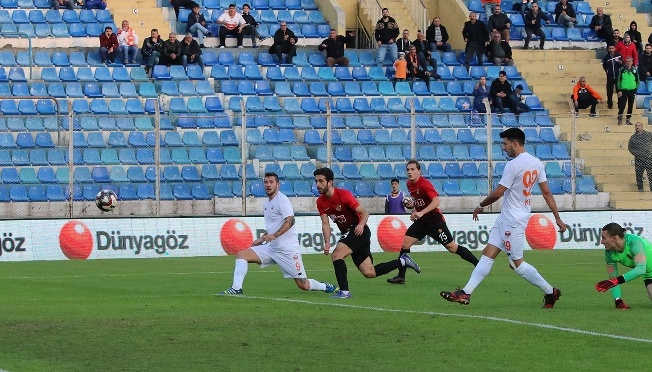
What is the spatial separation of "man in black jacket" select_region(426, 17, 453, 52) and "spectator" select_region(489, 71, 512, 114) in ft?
13.2

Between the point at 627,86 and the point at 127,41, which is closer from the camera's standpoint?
the point at 127,41

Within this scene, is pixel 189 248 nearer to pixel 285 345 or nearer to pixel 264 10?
pixel 264 10

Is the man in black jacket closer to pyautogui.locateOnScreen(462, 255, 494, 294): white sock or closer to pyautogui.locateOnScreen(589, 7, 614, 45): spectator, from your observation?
pyautogui.locateOnScreen(589, 7, 614, 45): spectator

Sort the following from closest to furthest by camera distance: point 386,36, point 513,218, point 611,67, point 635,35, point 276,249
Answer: point 513,218, point 276,249, point 386,36, point 611,67, point 635,35

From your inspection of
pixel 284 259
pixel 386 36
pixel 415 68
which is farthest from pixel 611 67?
pixel 284 259

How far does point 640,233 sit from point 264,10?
43.8 feet

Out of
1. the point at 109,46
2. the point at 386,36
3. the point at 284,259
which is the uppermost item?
the point at 386,36

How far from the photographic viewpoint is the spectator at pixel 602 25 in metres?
37.8

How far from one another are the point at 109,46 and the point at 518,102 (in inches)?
413

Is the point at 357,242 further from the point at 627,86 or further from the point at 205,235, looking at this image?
the point at 627,86

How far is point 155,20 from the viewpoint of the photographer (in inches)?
1377

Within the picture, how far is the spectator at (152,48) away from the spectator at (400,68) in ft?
20.8

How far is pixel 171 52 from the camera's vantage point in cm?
3225

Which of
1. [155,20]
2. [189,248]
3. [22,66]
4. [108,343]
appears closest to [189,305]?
[108,343]
